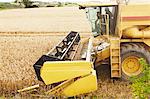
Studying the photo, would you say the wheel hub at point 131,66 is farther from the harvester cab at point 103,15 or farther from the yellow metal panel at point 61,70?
the yellow metal panel at point 61,70

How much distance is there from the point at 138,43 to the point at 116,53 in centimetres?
52

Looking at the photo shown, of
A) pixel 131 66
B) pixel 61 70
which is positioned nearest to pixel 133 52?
pixel 131 66

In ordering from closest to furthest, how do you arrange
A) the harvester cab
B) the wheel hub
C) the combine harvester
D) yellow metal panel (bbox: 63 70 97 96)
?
yellow metal panel (bbox: 63 70 97 96) < the combine harvester < the wheel hub < the harvester cab

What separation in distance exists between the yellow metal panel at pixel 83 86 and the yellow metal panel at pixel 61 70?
0.11 metres

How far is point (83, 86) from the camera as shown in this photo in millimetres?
5750

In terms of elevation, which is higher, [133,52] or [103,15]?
[103,15]

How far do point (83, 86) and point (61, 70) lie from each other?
414mm

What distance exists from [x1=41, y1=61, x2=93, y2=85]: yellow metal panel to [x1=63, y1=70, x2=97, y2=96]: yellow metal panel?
0.11 meters

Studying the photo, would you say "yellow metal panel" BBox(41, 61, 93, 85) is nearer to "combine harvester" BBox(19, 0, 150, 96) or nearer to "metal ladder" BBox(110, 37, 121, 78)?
"combine harvester" BBox(19, 0, 150, 96)

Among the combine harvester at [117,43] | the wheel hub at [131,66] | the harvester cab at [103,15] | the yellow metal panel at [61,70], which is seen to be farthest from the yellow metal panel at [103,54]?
the yellow metal panel at [61,70]

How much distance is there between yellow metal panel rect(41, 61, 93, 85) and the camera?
5766mm

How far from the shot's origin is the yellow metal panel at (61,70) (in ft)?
18.9

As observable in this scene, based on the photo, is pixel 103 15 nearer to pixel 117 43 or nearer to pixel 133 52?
pixel 117 43

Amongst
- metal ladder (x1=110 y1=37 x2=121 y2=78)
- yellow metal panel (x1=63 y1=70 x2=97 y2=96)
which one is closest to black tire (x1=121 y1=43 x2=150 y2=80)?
metal ladder (x1=110 y1=37 x2=121 y2=78)
